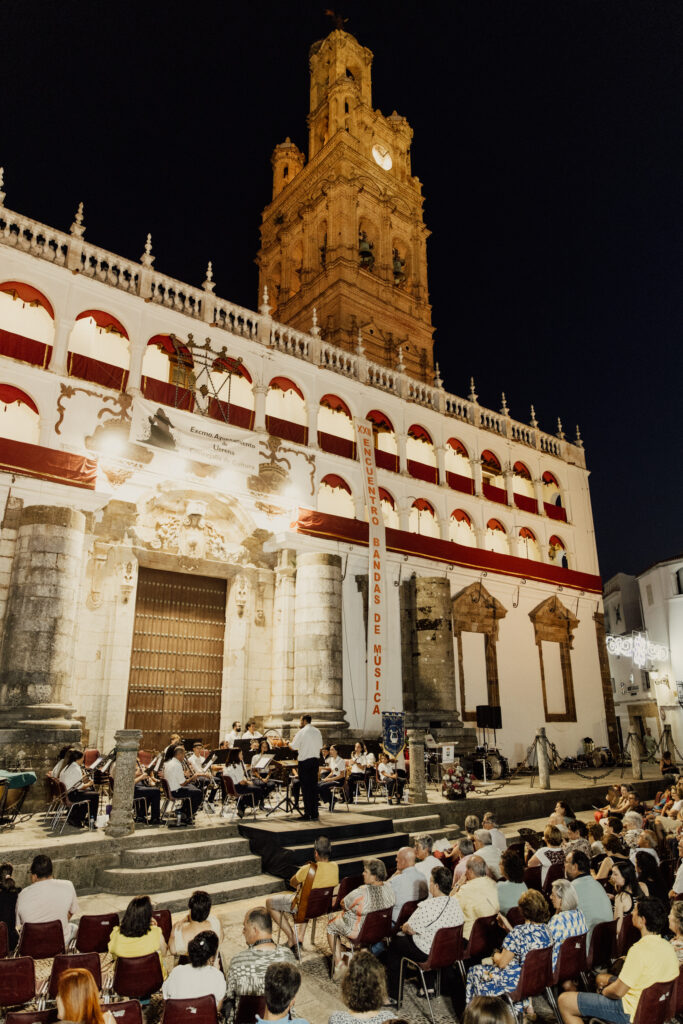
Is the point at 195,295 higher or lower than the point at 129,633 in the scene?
higher

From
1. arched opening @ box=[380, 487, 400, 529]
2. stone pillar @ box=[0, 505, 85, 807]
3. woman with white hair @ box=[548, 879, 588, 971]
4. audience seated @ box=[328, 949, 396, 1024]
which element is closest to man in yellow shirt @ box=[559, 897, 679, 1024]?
Result: woman with white hair @ box=[548, 879, 588, 971]

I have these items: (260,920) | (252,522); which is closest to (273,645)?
(252,522)

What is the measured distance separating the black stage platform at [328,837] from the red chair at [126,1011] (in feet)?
17.7

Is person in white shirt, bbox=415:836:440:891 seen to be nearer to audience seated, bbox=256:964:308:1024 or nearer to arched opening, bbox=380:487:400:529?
audience seated, bbox=256:964:308:1024

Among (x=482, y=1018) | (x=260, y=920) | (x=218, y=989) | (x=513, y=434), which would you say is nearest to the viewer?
(x=482, y=1018)

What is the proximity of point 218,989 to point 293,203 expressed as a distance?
34724mm

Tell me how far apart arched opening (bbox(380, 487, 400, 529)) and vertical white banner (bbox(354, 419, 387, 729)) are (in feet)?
1.98

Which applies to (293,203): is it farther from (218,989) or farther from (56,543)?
(218,989)

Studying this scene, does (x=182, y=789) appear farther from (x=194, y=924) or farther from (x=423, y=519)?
(x=423, y=519)

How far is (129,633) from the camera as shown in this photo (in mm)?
15156

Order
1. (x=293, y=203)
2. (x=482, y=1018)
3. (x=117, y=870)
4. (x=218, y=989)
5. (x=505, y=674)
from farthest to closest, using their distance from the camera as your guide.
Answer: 1. (x=293, y=203)
2. (x=505, y=674)
3. (x=117, y=870)
4. (x=218, y=989)
5. (x=482, y=1018)

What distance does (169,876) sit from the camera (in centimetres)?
844

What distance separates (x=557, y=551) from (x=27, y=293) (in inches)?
863

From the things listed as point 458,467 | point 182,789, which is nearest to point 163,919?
point 182,789
